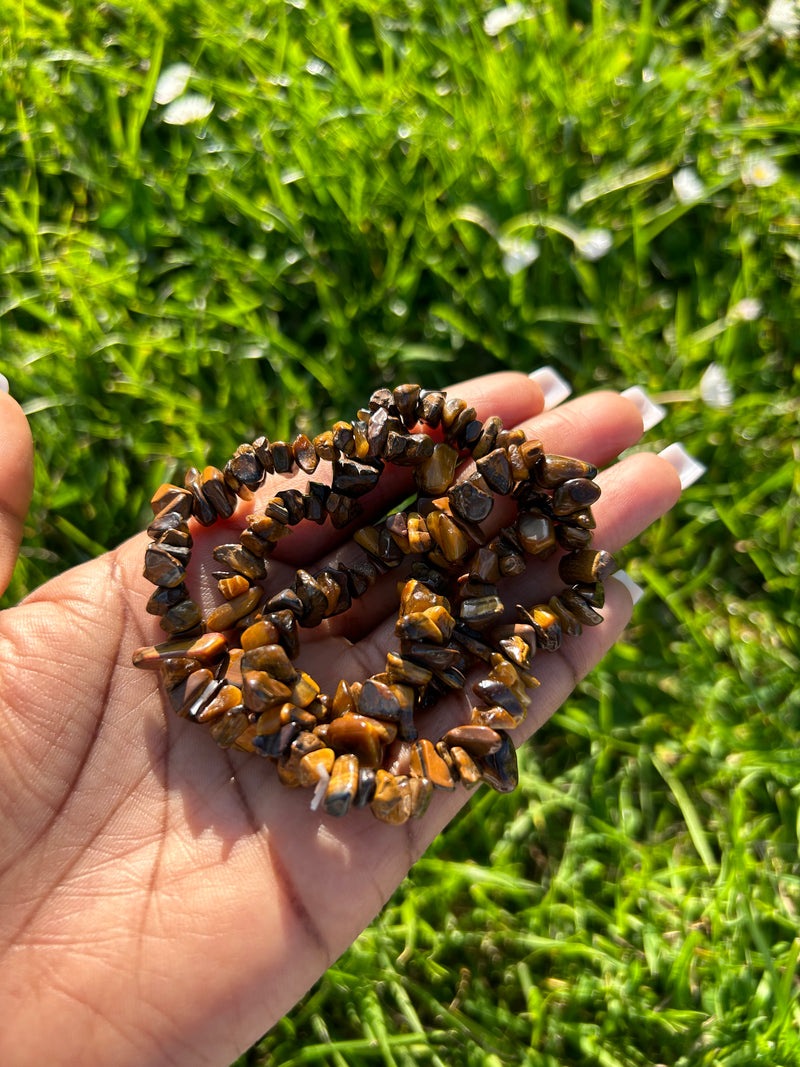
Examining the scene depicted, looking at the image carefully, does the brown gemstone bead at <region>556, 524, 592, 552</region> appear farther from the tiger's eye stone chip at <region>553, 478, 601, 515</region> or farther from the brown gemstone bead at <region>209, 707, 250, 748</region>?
the brown gemstone bead at <region>209, 707, 250, 748</region>

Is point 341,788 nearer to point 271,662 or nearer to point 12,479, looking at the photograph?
point 271,662

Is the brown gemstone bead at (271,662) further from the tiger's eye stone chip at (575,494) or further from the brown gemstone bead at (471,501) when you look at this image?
the tiger's eye stone chip at (575,494)

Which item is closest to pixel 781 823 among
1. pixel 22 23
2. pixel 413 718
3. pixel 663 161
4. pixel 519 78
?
pixel 413 718

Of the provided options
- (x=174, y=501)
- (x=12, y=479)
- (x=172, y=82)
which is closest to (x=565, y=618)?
(x=174, y=501)

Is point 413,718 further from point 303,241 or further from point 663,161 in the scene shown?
point 663,161

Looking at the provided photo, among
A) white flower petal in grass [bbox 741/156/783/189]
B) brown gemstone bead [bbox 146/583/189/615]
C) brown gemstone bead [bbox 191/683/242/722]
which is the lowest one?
brown gemstone bead [bbox 191/683/242/722]

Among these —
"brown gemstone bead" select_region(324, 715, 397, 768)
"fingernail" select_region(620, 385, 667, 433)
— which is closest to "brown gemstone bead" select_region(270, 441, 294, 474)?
"brown gemstone bead" select_region(324, 715, 397, 768)
